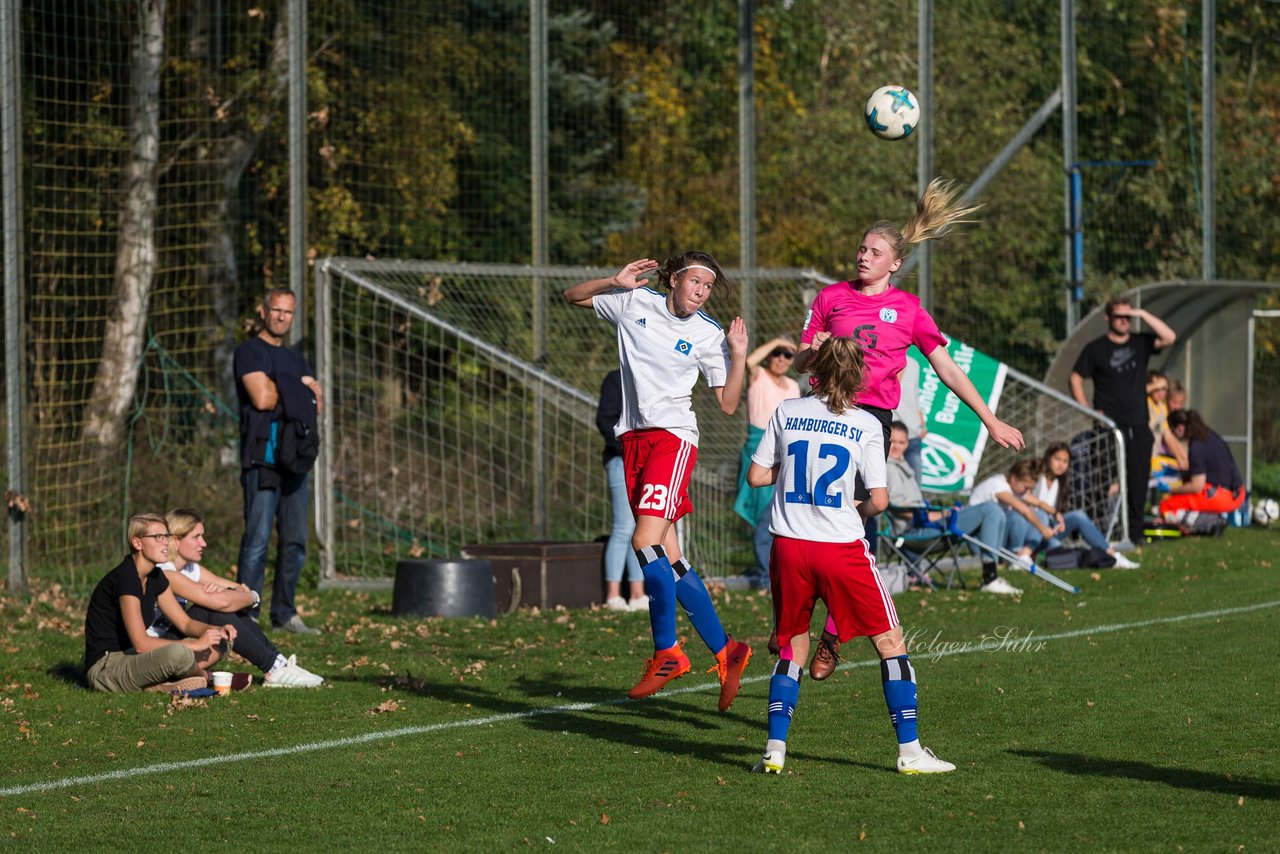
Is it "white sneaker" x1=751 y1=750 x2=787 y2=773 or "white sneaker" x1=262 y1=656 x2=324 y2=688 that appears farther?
"white sneaker" x1=262 y1=656 x2=324 y2=688

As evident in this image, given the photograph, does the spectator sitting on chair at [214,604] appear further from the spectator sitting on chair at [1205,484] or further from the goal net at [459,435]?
the spectator sitting on chair at [1205,484]

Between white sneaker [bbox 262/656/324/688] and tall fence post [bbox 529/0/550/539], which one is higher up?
tall fence post [bbox 529/0/550/539]

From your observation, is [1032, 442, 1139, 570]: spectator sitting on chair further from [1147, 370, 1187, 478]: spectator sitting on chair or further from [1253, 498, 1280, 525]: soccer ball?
[1253, 498, 1280, 525]: soccer ball

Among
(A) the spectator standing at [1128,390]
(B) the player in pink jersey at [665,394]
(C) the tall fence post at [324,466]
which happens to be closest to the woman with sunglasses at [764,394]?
(C) the tall fence post at [324,466]

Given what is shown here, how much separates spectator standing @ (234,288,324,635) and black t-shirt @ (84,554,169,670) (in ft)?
7.31

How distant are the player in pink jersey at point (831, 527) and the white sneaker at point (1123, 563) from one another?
324 inches

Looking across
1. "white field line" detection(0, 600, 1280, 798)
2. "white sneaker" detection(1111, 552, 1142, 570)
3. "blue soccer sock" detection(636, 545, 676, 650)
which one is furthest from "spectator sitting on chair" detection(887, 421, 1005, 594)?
"blue soccer sock" detection(636, 545, 676, 650)

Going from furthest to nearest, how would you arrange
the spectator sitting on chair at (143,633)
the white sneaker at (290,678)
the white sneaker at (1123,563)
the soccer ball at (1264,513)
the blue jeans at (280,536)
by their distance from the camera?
1. the soccer ball at (1264,513)
2. the white sneaker at (1123,563)
3. the blue jeans at (280,536)
4. the white sneaker at (290,678)
5. the spectator sitting on chair at (143,633)

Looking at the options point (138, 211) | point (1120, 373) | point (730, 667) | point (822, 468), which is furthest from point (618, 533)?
point (138, 211)

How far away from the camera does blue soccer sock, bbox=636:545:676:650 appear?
785 centimetres

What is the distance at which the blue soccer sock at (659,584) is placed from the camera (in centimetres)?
785

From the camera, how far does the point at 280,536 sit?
1159 centimetres

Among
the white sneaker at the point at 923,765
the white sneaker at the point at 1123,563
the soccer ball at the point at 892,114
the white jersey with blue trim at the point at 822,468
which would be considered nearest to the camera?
the white sneaker at the point at 923,765

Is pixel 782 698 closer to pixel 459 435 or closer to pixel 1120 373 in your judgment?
pixel 459 435
